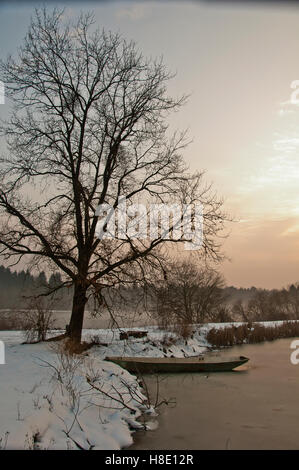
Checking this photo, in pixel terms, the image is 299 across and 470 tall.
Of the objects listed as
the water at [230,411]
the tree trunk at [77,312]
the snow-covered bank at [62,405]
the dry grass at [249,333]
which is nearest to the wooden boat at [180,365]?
the water at [230,411]

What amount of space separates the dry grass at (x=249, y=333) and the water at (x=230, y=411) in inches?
330

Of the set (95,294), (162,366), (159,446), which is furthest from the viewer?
(162,366)

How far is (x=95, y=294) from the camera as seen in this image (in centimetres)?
1516

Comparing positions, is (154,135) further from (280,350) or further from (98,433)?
(280,350)

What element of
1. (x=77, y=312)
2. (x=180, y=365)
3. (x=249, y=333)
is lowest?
(x=249, y=333)

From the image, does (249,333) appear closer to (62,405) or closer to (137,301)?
(137,301)

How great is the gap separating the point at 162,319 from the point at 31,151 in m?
13.2

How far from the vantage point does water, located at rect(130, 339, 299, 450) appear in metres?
7.83

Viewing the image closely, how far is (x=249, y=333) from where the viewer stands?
1083 inches

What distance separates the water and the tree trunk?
11.4ft

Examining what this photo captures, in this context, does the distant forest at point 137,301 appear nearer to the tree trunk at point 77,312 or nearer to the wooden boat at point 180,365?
the tree trunk at point 77,312

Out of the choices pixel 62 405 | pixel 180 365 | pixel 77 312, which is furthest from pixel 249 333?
pixel 62 405

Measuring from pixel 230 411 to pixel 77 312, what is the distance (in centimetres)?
755

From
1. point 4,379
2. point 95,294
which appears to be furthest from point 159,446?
point 95,294
